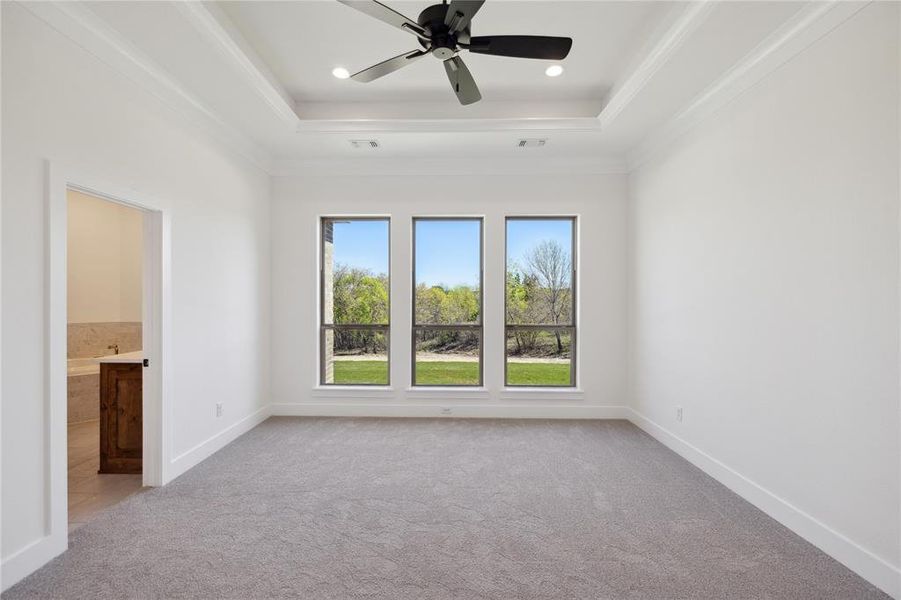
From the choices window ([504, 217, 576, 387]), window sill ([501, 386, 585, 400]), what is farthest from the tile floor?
window ([504, 217, 576, 387])

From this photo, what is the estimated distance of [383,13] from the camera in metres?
1.97

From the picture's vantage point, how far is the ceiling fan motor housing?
2.04 metres

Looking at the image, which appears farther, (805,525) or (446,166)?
(446,166)

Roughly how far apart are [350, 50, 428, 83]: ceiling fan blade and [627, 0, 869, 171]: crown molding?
213cm

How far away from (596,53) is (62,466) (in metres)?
4.40

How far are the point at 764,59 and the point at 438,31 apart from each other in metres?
2.13

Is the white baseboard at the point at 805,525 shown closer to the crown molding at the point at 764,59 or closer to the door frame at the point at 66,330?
the crown molding at the point at 764,59

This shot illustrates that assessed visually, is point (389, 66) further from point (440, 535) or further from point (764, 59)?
point (440, 535)

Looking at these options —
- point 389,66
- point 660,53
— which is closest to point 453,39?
point 389,66

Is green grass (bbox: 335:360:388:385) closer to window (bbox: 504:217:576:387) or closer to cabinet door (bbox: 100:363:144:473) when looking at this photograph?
window (bbox: 504:217:576:387)

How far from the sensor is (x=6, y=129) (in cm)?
199

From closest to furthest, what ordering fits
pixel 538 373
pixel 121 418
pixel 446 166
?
pixel 121 418 → pixel 446 166 → pixel 538 373

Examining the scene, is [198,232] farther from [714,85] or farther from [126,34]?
[714,85]

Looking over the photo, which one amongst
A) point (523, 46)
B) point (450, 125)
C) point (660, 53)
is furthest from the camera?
point (450, 125)
